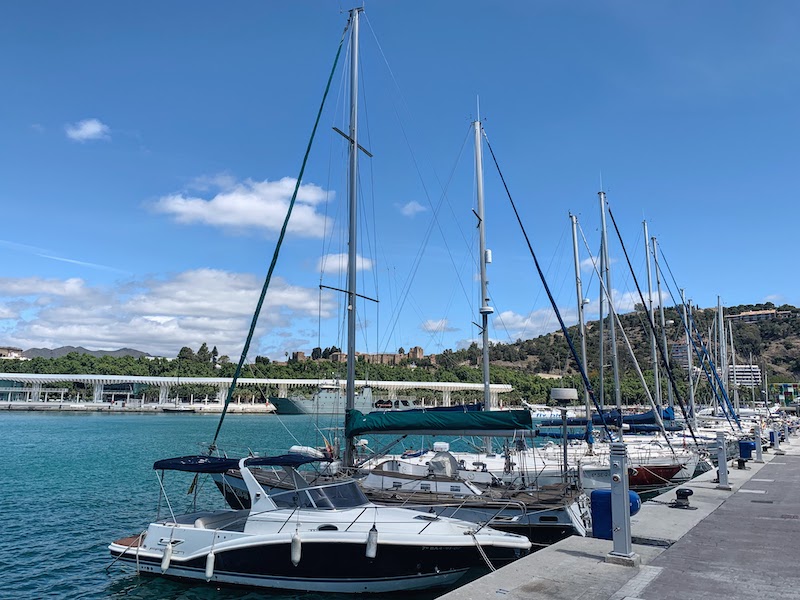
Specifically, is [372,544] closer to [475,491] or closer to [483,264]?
[475,491]

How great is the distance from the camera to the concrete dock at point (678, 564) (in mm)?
8547

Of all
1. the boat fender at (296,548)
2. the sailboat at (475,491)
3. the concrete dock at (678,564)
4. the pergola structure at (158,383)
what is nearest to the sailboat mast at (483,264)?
the sailboat at (475,491)

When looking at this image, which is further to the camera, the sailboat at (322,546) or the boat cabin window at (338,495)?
the boat cabin window at (338,495)

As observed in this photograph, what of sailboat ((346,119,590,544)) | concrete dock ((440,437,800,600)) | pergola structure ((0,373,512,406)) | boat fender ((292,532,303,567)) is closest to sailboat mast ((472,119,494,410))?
sailboat ((346,119,590,544))

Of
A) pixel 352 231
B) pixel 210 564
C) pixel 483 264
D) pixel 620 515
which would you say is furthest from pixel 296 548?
pixel 483 264

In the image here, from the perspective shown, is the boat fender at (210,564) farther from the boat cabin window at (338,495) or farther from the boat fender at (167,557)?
the boat cabin window at (338,495)

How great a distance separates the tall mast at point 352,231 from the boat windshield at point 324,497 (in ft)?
12.4

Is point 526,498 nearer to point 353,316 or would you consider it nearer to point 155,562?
point 353,316

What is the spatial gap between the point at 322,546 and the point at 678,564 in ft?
25.3

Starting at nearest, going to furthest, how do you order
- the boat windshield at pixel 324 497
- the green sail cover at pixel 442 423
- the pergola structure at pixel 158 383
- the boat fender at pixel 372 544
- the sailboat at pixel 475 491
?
the boat fender at pixel 372 544 → the boat windshield at pixel 324 497 → the sailboat at pixel 475 491 → the green sail cover at pixel 442 423 → the pergola structure at pixel 158 383

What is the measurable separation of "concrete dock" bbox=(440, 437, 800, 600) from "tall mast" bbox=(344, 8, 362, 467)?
30.7 feet

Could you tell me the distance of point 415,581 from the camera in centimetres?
1364

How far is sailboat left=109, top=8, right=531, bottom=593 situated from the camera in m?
13.4

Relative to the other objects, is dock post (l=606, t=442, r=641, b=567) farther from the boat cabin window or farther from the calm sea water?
the boat cabin window
